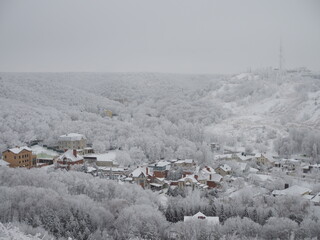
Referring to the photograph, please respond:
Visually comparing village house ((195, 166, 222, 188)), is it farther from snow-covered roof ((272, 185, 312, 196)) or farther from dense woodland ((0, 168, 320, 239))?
dense woodland ((0, 168, 320, 239))

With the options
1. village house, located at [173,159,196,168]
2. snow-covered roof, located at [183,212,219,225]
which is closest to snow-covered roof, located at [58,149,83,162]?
village house, located at [173,159,196,168]

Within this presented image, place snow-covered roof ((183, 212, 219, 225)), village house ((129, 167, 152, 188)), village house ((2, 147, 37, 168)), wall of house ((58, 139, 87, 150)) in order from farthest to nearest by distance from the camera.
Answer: wall of house ((58, 139, 87, 150)) < village house ((2, 147, 37, 168)) < village house ((129, 167, 152, 188)) < snow-covered roof ((183, 212, 219, 225))

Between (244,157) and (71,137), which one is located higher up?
(71,137)

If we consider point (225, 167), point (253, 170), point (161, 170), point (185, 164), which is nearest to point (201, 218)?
point (161, 170)

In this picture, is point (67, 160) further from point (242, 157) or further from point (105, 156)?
point (242, 157)

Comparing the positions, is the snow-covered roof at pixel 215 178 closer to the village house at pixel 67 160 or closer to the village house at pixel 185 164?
the village house at pixel 185 164

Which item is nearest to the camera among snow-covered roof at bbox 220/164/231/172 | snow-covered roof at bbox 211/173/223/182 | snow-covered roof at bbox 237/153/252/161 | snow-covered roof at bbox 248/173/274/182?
snow-covered roof at bbox 211/173/223/182
